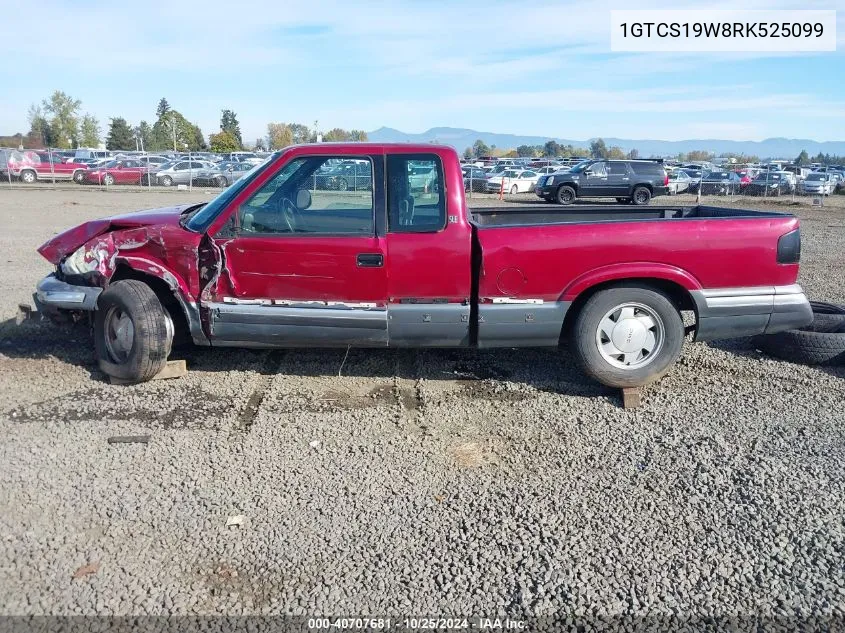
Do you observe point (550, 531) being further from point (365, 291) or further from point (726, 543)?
point (365, 291)

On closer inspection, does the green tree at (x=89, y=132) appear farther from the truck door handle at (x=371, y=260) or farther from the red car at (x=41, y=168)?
the truck door handle at (x=371, y=260)

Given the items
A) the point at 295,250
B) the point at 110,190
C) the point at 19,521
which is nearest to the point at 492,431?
the point at 295,250

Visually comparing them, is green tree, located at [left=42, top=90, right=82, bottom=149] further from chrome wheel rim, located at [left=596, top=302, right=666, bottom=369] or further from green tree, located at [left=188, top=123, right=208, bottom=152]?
chrome wheel rim, located at [left=596, top=302, right=666, bottom=369]

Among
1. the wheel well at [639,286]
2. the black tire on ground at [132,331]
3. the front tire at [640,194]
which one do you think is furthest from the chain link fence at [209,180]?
the black tire on ground at [132,331]

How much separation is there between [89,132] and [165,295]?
311 ft

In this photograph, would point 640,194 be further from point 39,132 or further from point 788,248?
point 39,132

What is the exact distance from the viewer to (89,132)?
88.4 meters

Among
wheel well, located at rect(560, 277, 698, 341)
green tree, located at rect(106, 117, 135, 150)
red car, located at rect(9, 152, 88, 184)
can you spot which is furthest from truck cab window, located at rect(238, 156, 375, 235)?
green tree, located at rect(106, 117, 135, 150)

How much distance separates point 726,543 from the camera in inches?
132

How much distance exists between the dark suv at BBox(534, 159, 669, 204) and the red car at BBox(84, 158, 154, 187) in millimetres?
19293

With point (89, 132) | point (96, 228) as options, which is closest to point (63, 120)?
point (89, 132)

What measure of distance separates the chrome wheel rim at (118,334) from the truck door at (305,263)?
0.65 m

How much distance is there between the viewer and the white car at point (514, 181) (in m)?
32.8

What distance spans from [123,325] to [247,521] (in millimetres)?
2427
